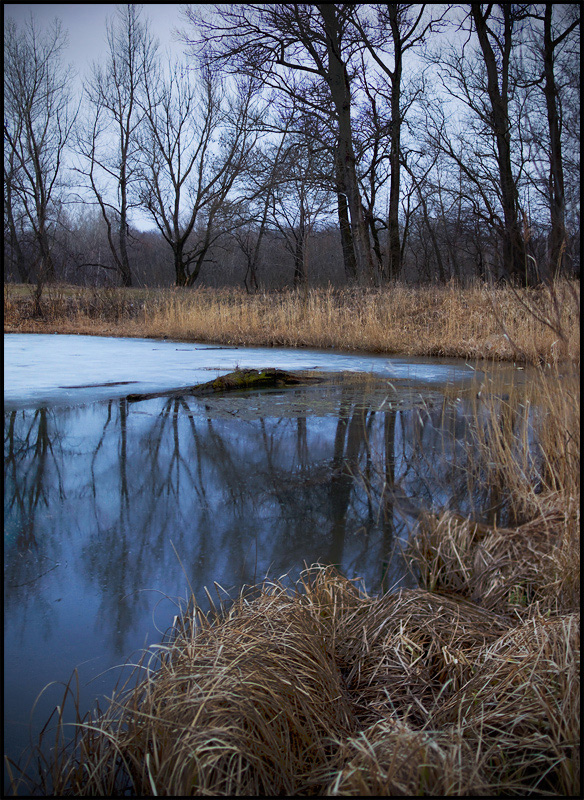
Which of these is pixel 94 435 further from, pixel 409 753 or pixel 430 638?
pixel 409 753

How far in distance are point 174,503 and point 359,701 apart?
60.4 inches

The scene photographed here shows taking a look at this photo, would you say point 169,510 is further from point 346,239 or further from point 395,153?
point 346,239

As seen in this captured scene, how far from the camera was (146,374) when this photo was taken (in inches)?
266

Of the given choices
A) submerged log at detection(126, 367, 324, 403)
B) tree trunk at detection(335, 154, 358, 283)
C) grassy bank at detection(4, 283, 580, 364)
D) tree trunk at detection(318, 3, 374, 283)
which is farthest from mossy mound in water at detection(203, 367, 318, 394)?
tree trunk at detection(335, 154, 358, 283)

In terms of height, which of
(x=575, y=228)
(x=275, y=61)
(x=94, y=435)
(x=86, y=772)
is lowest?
(x=86, y=772)

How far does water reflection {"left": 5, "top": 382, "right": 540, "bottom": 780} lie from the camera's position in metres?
1.73

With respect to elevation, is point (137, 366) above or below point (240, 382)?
above

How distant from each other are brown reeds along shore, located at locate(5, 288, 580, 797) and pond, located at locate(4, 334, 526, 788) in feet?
0.50

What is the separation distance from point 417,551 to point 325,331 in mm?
8784

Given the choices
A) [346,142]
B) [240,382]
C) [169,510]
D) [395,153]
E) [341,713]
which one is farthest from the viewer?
[395,153]

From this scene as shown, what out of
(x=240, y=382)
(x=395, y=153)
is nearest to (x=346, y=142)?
(x=395, y=153)

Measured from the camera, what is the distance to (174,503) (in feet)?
9.05

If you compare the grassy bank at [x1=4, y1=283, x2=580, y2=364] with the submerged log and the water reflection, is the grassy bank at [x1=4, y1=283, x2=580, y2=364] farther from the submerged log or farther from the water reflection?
the water reflection

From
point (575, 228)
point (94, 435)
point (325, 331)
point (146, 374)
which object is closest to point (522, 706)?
point (575, 228)
